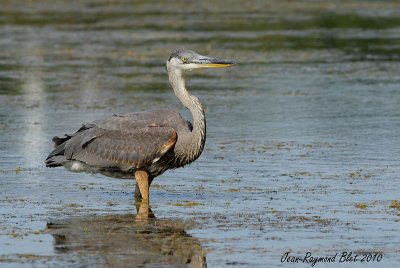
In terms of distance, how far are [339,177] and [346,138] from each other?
3.26 metres

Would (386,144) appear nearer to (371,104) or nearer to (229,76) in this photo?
(371,104)

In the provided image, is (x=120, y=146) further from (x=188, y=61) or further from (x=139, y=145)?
(x=188, y=61)

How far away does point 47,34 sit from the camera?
36.1 metres

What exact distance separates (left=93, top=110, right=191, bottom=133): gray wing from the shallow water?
2.64 feet

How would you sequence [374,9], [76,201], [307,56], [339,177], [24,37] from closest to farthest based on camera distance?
[76,201] < [339,177] < [307,56] < [24,37] < [374,9]

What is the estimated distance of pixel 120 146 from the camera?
12445 millimetres

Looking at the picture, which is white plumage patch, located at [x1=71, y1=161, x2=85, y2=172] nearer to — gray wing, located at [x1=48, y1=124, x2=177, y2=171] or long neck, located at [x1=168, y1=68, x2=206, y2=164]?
gray wing, located at [x1=48, y1=124, x2=177, y2=171]

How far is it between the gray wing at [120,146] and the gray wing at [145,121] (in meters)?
0.05

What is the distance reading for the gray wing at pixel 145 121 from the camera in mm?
12406

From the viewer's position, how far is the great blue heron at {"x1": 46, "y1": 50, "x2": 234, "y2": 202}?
40.3ft

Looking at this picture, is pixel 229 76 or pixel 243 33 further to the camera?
pixel 243 33

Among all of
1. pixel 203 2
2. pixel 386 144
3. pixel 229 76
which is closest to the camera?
pixel 386 144

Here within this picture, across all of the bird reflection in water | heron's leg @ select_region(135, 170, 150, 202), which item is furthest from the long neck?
the bird reflection in water

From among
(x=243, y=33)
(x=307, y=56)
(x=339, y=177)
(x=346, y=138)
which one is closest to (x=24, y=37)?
(x=243, y=33)
